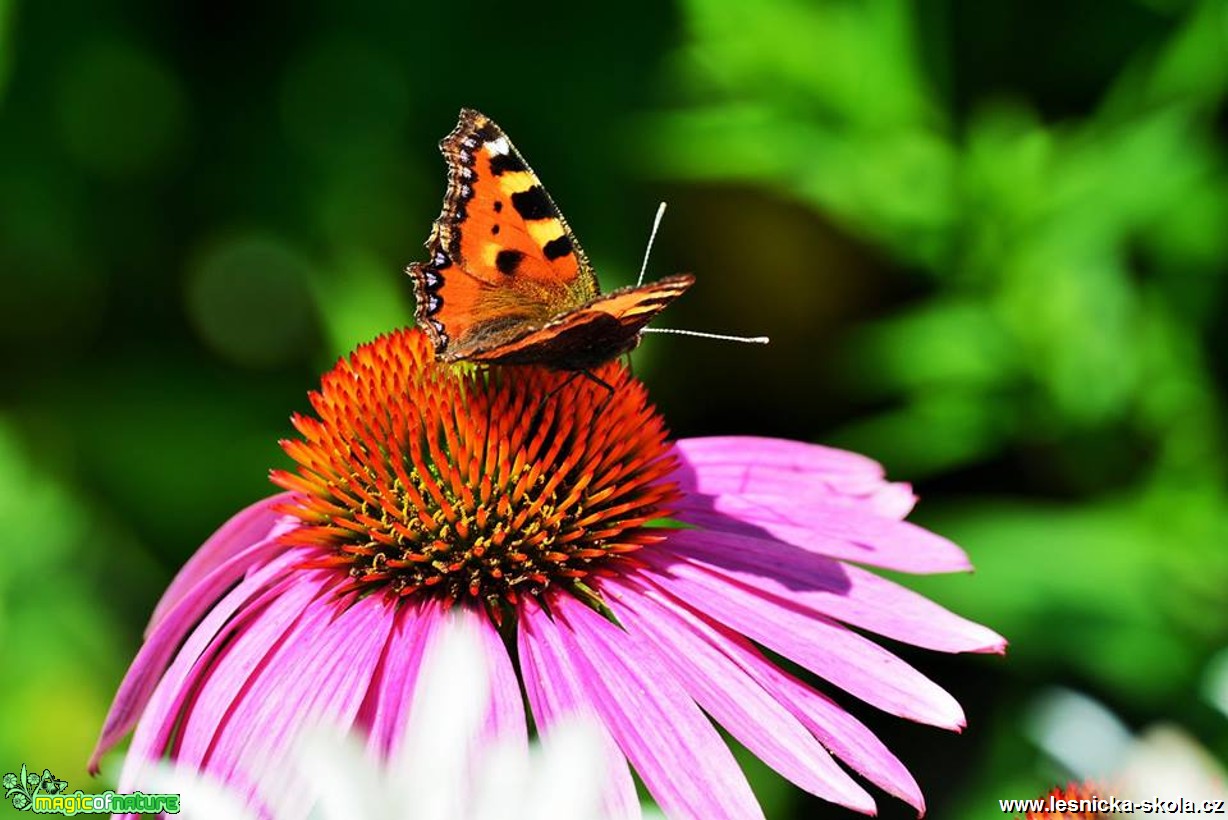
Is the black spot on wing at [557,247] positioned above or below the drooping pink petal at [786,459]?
above

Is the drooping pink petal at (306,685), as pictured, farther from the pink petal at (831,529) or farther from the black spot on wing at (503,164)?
the black spot on wing at (503,164)

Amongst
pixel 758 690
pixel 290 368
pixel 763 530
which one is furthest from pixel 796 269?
pixel 758 690

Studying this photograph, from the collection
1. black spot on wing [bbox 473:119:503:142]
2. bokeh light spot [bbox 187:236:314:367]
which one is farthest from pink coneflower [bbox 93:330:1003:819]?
bokeh light spot [bbox 187:236:314:367]

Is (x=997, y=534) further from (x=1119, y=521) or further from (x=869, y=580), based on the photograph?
(x=869, y=580)

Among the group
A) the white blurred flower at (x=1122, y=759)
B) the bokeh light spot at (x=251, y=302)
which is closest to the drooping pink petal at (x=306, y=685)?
the white blurred flower at (x=1122, y=759)

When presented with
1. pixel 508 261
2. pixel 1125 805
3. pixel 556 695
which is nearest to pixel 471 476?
pixel 556 695

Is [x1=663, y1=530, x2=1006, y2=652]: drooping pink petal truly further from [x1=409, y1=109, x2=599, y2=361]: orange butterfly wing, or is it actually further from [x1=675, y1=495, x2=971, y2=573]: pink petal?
[x1=409, y1=109, x2=599, y2=361]: orange butterfly wing
